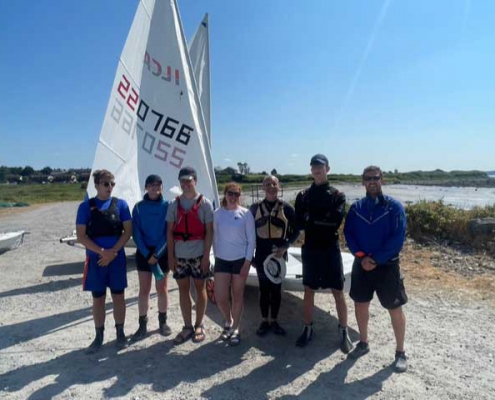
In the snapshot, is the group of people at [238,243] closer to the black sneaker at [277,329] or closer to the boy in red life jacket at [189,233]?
the boy in red life jacket at [189,233]

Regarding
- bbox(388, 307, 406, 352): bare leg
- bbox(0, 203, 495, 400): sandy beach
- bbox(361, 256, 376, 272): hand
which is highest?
bbox(361, 256, 376, 272): hand

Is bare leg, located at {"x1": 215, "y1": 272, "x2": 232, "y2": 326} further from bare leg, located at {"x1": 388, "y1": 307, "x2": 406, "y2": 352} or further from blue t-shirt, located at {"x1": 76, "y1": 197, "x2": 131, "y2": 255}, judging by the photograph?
bare leg, located at {"x1": 388, "y1": 307, "x2": 406, "y2": 352}

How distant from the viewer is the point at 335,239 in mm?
3285

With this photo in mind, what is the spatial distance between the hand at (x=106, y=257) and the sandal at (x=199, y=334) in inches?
45.0

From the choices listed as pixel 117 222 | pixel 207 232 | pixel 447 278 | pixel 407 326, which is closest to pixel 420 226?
pixel 447 278

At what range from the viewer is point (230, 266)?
134 inches

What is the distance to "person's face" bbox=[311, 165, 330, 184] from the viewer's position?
3.25 meters

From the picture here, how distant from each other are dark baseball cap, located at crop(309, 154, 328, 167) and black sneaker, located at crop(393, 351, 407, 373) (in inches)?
70.7

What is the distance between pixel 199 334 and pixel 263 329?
2.19 feet

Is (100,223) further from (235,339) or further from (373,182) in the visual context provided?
(373,182)

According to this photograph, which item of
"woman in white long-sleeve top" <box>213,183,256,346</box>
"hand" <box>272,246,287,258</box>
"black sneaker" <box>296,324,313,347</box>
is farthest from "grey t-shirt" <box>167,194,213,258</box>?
"black sneaker" <box>296,324,313,347</box>

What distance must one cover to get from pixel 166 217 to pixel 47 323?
7.06 ft

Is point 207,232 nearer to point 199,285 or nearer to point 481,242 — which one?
point 199,285

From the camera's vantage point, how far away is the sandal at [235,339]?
11.3ft
